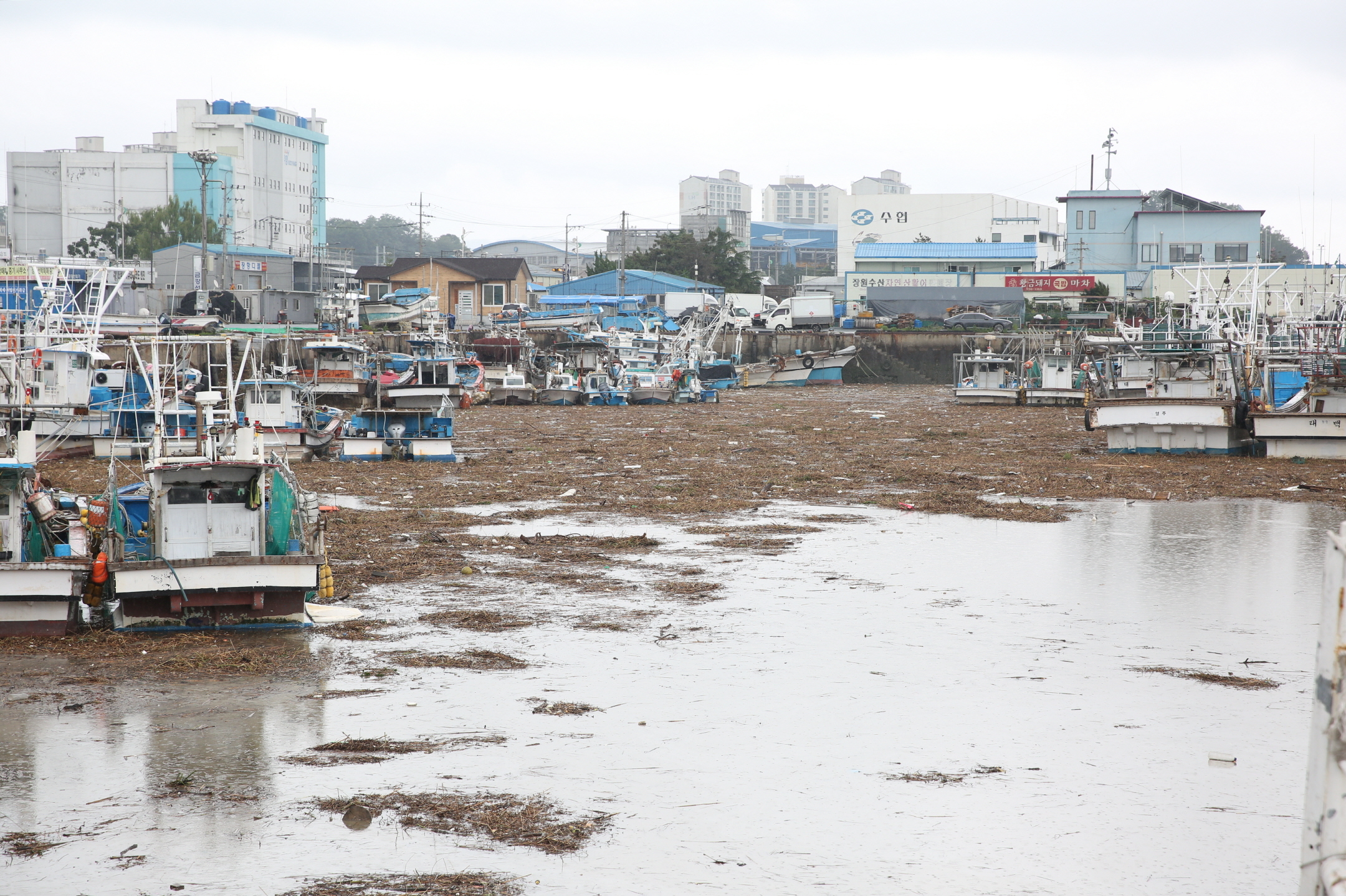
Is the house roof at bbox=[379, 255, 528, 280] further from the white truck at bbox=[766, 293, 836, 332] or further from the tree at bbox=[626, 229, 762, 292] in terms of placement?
the white truck at bbox=[766, 293, 836, 332]

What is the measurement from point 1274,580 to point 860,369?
169 feet

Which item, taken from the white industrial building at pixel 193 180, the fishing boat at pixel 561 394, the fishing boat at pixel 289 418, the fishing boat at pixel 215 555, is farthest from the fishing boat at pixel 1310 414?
the white industrial building at pixel 193 180

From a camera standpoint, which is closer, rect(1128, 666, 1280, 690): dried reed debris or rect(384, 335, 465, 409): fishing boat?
rect(1128, 666, 1280, 690): dried reed debris

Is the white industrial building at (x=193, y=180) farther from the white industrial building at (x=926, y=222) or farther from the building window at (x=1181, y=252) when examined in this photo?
the building window at (x=1181, y=252)

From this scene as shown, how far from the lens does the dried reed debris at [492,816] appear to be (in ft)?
24.7

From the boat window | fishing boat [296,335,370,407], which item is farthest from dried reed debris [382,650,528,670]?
fishing boat [296,335,370,407]

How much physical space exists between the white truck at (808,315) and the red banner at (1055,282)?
40.3ft

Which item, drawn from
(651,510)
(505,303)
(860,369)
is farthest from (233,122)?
(651,510)

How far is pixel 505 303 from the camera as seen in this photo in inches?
3273

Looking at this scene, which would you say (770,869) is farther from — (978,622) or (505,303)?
(505,303)

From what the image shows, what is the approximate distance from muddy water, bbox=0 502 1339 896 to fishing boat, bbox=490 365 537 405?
34.4m

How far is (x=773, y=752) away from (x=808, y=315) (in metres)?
65.7

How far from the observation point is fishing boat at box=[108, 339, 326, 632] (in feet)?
39.0

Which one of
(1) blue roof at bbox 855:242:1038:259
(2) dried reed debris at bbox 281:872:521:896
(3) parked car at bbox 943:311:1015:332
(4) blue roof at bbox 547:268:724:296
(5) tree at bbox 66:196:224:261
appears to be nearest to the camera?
(2) dried reed debris at bbox 281:872:521:896
